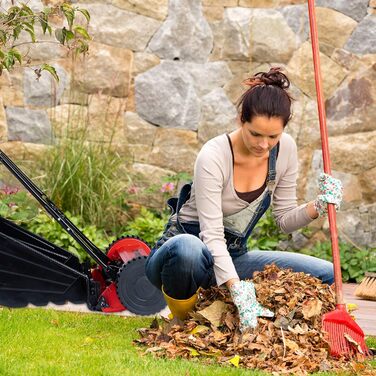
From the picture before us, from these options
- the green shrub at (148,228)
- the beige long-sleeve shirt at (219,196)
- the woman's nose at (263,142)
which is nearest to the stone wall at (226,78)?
the green shrub at (148,228)

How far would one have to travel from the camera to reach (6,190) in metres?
6.17

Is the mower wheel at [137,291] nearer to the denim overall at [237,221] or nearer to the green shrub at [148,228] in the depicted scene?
the denim overall at [237,221]

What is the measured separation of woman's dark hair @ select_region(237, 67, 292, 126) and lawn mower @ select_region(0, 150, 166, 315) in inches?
48.7

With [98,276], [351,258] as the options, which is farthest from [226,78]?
[98,276]

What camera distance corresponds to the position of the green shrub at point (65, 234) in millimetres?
5891

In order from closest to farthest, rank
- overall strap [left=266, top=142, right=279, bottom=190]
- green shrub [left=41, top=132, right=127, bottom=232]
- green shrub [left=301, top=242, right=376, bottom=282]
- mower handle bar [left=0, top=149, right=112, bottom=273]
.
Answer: overall strap [left=266, top=142, right=279, bottom=190] → mower handle bar [left=0, top=149, right=112, bottom=273] → green shrub [left=41, top=132, right=127, bottom=232] → green shrub [left=301, top=242, right=376, bottom=282]

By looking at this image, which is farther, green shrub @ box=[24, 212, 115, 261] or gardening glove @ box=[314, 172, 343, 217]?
green shrub @ box=[24, 212, 115, 261]

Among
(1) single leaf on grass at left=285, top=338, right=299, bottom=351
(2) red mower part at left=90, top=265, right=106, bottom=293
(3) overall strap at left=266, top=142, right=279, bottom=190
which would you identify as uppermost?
(3) overall strap at left=266, top=142, right=279, bottom=190

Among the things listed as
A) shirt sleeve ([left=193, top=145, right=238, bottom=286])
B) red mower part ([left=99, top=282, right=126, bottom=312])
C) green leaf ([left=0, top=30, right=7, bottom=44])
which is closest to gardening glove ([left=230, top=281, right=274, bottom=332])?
shirt sleeve ([left=193, top=145, right=238, bottom=286])

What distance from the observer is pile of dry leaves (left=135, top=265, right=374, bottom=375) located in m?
3.57

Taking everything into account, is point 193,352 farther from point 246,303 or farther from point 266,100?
point 266,100

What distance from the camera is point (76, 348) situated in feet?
12.3

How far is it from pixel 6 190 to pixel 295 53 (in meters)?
2.27

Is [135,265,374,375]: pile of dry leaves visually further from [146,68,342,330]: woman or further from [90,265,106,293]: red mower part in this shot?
[90,265,106,293]: red mower part
